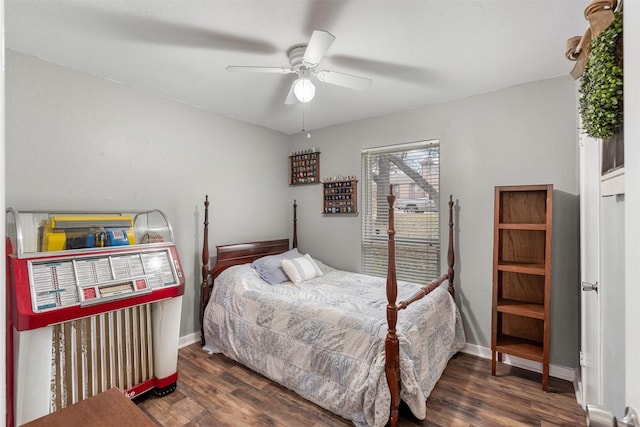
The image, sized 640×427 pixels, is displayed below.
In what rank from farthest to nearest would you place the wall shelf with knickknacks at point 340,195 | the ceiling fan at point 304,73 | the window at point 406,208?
the wall shelf with knickknacks at point 340,195
the window at point 406,208
the ceiling fan at point 304,73

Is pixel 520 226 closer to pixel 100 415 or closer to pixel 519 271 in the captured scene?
pixel 519 271

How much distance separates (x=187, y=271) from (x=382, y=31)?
109 inches

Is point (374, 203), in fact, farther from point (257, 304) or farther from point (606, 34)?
point (606, 34)

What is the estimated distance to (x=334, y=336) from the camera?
213 cm

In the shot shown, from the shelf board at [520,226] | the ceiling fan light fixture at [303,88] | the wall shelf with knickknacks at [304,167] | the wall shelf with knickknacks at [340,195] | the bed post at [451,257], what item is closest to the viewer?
the ceiling fan light fixture at [303,88]

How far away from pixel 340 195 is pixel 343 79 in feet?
5.92

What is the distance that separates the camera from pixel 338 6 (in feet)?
5.41

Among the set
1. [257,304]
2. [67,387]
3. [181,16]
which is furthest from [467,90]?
[67,387]

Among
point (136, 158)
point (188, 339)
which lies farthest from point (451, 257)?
point (136, 158)

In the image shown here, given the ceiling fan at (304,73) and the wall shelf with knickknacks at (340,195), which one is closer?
the ceiling fan at (304,73)

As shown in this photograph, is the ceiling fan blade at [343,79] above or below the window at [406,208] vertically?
above

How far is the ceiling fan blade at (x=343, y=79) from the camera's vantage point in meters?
2.02

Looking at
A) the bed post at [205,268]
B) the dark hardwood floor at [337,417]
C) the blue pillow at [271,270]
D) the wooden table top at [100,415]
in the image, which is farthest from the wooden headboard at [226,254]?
the wooden table top at [100,415]

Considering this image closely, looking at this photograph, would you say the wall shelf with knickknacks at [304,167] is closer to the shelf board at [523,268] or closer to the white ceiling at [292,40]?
the white ceiling at [292,40]
